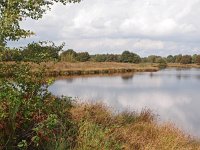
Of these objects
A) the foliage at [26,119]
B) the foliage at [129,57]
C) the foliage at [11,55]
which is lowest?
the foliage at [129,57]

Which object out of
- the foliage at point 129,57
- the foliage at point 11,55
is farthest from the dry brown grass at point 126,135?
the foliage at point 129,57

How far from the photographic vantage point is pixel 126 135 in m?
11.9

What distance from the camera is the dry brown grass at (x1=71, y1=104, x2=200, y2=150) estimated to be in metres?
9.91

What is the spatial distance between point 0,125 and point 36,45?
3926 mm

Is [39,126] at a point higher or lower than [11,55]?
lower

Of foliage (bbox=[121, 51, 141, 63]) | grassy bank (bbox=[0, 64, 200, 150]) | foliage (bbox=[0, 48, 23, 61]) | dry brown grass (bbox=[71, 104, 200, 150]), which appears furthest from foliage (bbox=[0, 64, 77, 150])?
foliage (bbox=[121, 51, 141, 63])

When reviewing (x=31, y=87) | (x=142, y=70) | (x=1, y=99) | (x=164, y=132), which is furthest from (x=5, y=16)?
(x=142, y=70)

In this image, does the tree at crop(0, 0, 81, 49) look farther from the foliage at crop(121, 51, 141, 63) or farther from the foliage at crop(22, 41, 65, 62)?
the foliage at crop(121, 51, 141, 63)

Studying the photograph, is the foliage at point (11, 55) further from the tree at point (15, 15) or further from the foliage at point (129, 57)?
the foliage at point (129, 57)

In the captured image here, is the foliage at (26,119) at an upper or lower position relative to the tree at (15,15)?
lower

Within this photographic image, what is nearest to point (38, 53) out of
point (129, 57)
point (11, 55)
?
point (11, 55)

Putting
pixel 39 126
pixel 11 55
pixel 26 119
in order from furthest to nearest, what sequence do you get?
pixel 11 55 → pixel 26 119 → pixel 39 126

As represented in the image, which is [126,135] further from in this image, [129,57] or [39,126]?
[129,57]

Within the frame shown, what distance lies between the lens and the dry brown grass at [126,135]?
991 centimetres
